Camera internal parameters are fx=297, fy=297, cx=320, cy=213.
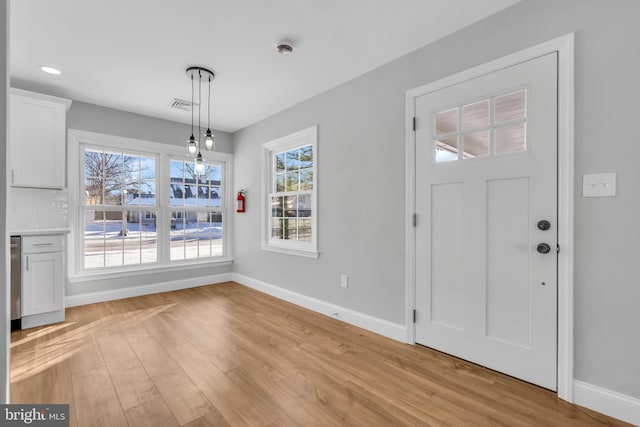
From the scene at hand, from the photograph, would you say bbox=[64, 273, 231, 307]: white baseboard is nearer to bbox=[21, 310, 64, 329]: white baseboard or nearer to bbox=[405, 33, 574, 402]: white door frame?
bbox=[21, 310, 64, 329]: white baseboard

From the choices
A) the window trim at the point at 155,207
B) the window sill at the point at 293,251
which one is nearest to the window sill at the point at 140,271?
the window trim at the point at 155,207

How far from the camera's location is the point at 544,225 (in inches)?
77.5

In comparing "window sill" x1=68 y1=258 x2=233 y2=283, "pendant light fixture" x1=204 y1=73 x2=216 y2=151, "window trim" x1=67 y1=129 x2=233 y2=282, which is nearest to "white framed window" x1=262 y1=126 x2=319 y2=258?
"pendant light fixture" x1=204 y1=73 x2=216 y2=151

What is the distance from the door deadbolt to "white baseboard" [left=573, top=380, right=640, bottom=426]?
0.96 m

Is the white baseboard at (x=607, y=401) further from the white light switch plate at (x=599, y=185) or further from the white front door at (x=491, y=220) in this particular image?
the white light switch plate at (x=599, y=185)

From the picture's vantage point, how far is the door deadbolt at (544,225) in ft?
6.42

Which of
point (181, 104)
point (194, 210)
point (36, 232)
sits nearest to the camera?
point (36, 232)

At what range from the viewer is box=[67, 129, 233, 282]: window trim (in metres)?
3.79

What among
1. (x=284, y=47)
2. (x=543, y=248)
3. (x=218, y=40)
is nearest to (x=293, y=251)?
(x=284, y=47)

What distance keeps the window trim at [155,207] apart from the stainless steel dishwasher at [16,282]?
2.31 ft

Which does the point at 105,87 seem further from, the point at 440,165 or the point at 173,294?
the point at 440,165

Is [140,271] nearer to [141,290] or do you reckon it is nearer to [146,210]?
[141,290]

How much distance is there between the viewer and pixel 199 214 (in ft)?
16.3

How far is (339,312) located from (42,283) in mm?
3202
